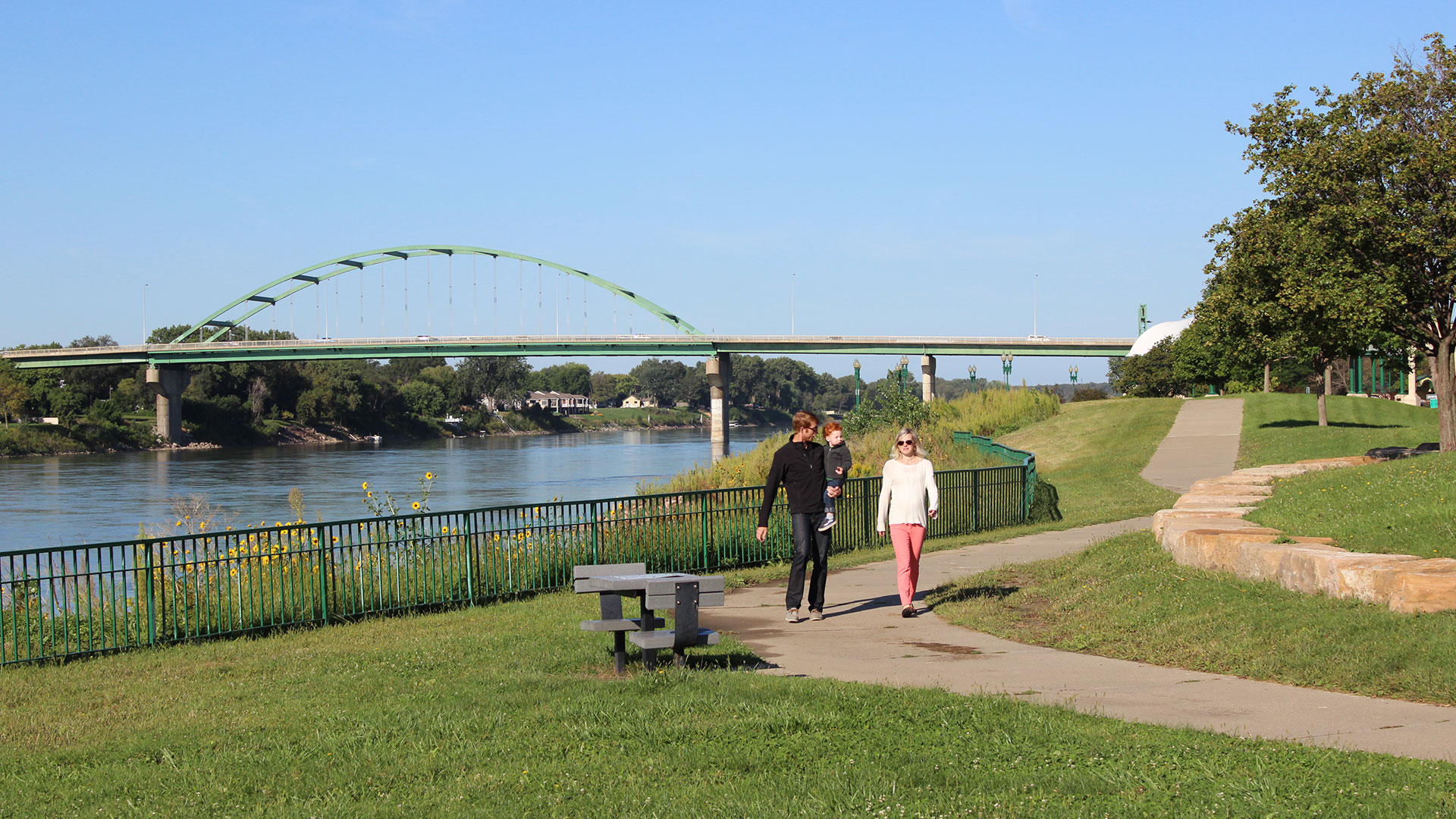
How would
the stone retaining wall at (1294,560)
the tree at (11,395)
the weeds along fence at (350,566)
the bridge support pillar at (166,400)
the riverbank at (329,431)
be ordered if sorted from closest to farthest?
the stone retaining wall at (1294,560), the weeds along fence at (350,566), the riverbank at (329,431), the tree at (11,395), the bridge support pillar at (166,400)

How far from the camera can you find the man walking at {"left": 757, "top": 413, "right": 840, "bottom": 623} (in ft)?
30.6

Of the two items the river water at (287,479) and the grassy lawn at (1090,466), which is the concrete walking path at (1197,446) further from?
the river water at (287,479)

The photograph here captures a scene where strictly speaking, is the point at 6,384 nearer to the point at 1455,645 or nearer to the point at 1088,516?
the point at 1088,516

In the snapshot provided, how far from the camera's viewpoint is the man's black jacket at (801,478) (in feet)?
30.6

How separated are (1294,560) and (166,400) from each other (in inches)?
3359

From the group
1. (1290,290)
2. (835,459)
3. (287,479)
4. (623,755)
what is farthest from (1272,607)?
(287,479)

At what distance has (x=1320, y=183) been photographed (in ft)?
69.4

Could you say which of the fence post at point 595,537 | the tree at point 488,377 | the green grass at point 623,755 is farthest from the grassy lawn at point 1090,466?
the tree at point 488,377

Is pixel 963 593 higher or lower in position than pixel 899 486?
lower

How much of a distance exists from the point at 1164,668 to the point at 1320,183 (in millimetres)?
17280

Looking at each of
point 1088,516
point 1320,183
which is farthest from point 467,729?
point 1320,183

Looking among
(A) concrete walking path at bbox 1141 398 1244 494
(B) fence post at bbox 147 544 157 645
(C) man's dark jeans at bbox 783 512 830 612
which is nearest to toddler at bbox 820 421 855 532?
(C) man's dark jeans at bbox 783 512 830 612

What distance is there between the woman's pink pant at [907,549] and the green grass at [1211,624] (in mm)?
411

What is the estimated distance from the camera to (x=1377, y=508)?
977 centimetres
